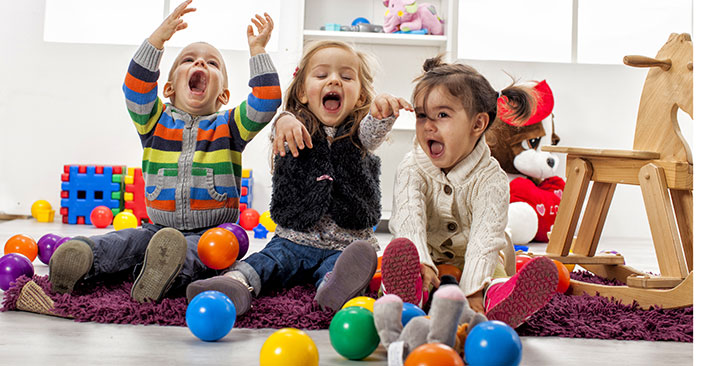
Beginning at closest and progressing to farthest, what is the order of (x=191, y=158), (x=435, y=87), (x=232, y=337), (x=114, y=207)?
(x=232, y=337) → (x=435, y=87) → (x=191, y=158) → (x=114, y=207)

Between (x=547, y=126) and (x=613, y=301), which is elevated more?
(x=547, y=126)

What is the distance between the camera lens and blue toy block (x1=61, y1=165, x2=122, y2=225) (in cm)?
301

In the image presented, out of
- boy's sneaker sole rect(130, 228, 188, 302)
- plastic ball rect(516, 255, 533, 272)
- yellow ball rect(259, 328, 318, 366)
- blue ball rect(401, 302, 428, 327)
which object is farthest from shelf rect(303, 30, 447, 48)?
yellow ball rect(259, 328, 318, 366)

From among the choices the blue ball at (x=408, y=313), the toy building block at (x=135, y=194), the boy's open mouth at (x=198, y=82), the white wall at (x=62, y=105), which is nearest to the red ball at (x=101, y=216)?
the toy building block at (x=135, y=194)

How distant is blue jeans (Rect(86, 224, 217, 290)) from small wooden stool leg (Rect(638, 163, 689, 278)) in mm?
1060

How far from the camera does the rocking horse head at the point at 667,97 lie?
1.51 meters

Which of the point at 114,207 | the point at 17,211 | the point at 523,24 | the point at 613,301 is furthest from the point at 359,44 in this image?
the point at 613,301

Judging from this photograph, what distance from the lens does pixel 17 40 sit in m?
3.23

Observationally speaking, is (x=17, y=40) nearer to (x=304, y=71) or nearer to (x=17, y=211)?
(x=17, y=211)

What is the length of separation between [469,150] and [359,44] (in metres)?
2.04

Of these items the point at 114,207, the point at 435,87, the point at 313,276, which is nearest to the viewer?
the point at 435,87

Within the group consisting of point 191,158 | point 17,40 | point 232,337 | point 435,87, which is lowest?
point 232,337

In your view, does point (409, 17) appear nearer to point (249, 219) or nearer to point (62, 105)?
point (249, 219)

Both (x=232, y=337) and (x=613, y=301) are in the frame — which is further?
(x=613, y=301)
